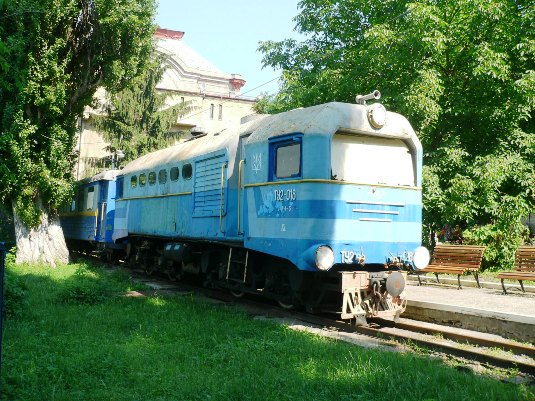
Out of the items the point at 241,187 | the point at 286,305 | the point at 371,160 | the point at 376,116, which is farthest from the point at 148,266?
the point at 376,116

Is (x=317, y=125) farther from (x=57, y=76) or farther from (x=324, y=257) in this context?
(x=57, y=76)

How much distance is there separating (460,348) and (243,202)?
443cm

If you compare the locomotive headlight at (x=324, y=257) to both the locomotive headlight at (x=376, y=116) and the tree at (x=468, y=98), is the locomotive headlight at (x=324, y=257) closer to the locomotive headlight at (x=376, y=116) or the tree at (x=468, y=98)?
the locomotive headlight at (x=376, y=116)

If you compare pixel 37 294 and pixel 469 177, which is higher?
pixel 469 177

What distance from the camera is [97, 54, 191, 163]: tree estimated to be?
30328mm

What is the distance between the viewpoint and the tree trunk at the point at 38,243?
1781 cm

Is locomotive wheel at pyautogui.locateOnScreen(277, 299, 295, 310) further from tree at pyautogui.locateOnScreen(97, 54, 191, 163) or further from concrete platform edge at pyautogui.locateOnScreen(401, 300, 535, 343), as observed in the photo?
tree at pyautogui.locateOnScreen(97, 54, 191, 163)

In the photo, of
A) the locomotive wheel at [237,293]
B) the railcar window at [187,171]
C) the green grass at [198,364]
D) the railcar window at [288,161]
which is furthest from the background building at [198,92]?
the green grass at [198,364]

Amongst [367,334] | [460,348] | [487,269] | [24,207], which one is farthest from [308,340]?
[24,207]

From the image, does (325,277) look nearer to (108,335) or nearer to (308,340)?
(308,340)

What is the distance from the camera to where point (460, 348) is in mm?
7211

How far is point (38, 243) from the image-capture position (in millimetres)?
18000

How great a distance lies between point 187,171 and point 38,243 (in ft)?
27.2

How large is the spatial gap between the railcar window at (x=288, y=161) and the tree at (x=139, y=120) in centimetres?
2231
